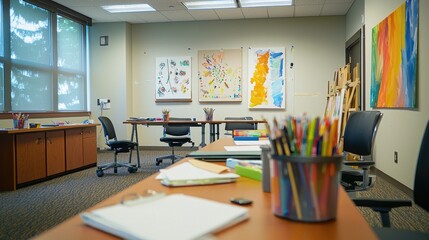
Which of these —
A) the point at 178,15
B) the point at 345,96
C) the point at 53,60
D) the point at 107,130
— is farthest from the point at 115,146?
the point at 345,96

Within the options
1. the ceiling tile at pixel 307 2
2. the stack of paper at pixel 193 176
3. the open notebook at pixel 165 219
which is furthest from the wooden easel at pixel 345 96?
the open notebook at pixel 165 219

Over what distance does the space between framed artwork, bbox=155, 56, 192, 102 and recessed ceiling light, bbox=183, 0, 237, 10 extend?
1.17 metres

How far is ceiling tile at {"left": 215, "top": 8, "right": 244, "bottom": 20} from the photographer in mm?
5910

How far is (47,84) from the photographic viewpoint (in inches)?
220

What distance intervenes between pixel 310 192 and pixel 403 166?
3.06 meters

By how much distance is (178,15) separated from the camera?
20.5 feet

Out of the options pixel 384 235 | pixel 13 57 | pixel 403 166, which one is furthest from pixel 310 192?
pixel 13 57

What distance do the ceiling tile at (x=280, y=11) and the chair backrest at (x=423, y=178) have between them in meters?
5.00

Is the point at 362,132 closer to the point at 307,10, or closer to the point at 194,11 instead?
the point at 307,10

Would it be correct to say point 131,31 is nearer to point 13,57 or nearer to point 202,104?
point 202,104

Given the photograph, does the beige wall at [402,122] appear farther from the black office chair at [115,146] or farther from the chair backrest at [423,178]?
the black office chair at [115,146]

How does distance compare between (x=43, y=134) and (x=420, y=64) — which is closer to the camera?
(x=420, y=64)

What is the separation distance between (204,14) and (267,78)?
1.62 metres

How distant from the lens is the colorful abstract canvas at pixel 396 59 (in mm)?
2963
